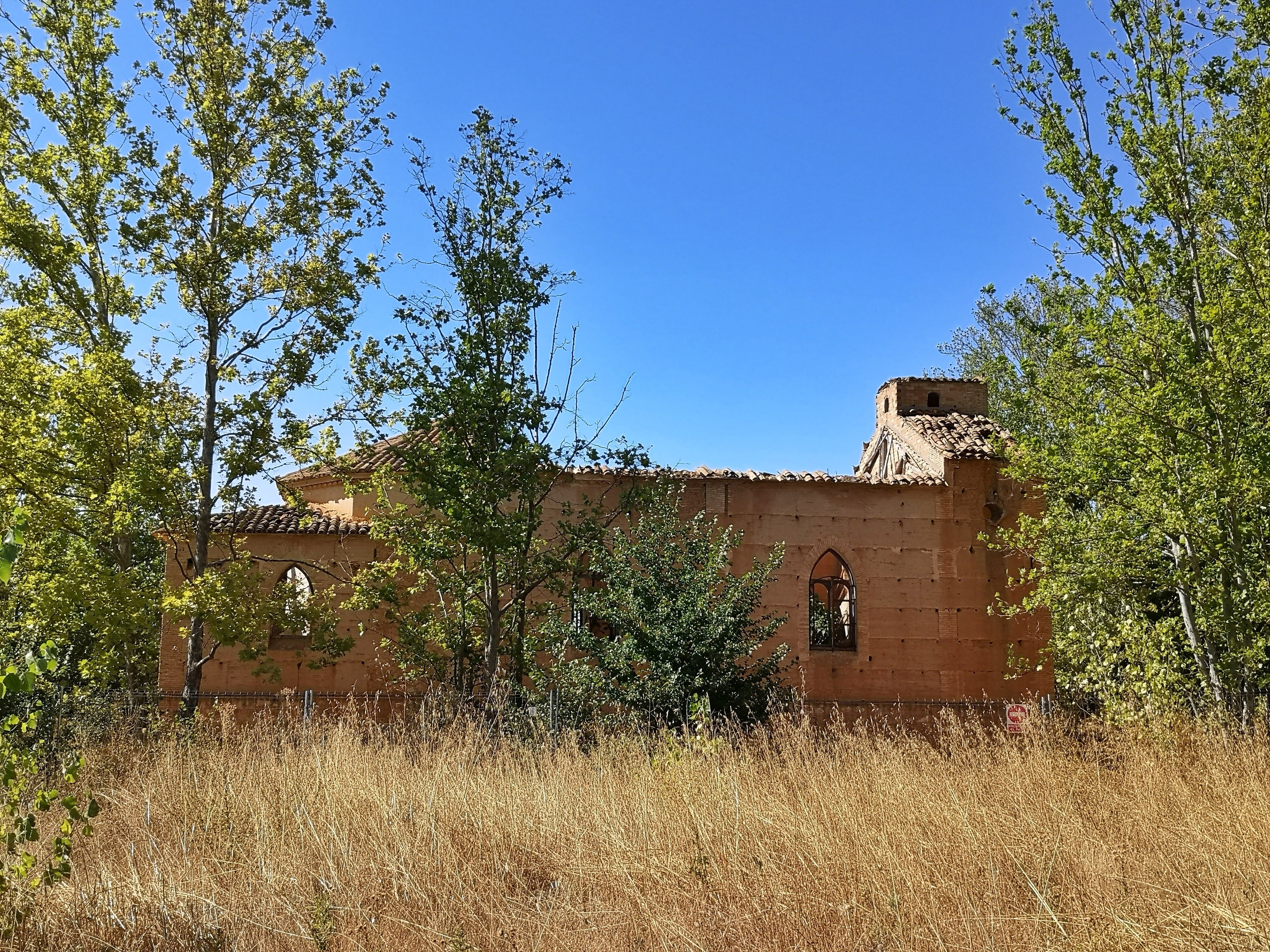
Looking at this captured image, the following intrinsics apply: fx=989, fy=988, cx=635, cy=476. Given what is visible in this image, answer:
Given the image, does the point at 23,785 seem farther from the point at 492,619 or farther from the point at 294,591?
the point at 294,591

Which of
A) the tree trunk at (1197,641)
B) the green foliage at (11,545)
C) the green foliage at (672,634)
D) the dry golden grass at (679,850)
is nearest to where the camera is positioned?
the green foliage at (11,545)

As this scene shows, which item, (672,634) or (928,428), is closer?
(672,634)

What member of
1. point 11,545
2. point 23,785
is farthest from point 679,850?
point 11,545

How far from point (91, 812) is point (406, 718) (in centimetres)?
988

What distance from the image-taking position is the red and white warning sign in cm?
999

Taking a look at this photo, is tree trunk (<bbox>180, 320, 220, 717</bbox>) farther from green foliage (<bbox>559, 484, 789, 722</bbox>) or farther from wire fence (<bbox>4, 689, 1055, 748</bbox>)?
green foliage (<bbox>559, 484, 789, 722</bbox>)

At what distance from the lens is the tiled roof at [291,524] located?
63.8 feet

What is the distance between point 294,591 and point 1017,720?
11455mm

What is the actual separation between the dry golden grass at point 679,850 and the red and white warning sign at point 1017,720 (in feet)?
1.42

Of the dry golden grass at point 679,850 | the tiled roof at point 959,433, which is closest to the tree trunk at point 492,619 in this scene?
the dry golden grass at point 679,850

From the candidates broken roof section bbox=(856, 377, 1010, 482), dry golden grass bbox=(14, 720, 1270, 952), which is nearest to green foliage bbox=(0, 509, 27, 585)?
dry golden grass bbox=(14, 720, 1270, 952)

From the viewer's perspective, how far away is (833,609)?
78.6ft

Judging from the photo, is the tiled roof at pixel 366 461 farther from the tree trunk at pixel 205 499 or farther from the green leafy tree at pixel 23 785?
the green leafy tree at pixel 23 785

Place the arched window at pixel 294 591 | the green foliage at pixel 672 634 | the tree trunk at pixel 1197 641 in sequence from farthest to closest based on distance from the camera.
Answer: the arched window at pixel 294 591 < the tree trunk at pixel 1197 641 < the green foliage at pixel 672 634
